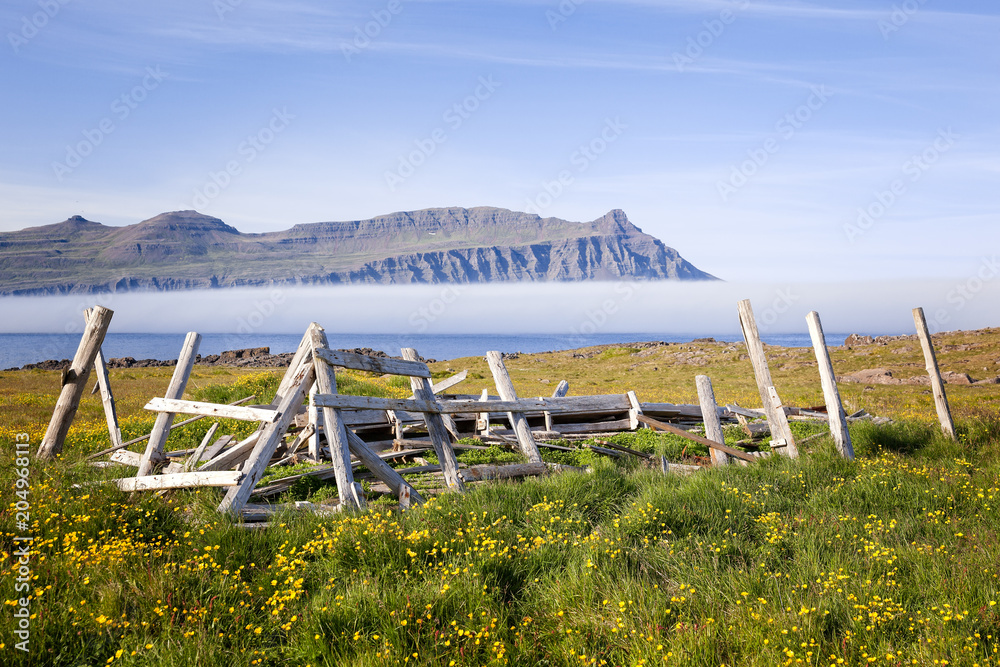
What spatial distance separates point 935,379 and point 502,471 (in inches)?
379

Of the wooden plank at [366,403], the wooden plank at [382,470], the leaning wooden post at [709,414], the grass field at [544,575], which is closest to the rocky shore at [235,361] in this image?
the leaning wooden post at [709,414]

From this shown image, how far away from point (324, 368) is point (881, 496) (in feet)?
27.0

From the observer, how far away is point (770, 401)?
36.6ft

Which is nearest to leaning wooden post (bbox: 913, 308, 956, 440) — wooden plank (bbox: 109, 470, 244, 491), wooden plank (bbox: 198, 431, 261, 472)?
wooden plank (bbox: 109, 470, 244, 491)

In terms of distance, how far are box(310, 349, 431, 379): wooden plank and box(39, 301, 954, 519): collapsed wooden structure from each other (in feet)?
0.06

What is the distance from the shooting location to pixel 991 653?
4207 millimetres

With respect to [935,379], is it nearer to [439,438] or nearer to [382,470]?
[439,438]

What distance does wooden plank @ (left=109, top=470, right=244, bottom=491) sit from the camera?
7.79m

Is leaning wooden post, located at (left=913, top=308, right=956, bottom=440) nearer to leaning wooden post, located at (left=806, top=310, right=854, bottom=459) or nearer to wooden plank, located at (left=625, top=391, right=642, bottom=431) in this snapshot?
leaning wooden post, located at (left=806, top=310, right=854, bottom=459)

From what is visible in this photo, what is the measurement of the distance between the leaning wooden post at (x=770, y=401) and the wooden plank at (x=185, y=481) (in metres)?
9.36

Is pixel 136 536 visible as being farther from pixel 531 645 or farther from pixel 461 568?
pixel 531 645

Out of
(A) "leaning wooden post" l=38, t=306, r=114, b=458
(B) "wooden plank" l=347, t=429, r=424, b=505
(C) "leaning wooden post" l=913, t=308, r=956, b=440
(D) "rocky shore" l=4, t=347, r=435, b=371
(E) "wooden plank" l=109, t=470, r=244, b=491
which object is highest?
(D) "rocky shore" l=4, t=347, r=435, b=371

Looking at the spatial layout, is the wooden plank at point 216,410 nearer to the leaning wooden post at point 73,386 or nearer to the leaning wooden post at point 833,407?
the leaning wooden post at point 73,386

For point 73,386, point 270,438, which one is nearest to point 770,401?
point 270,438
